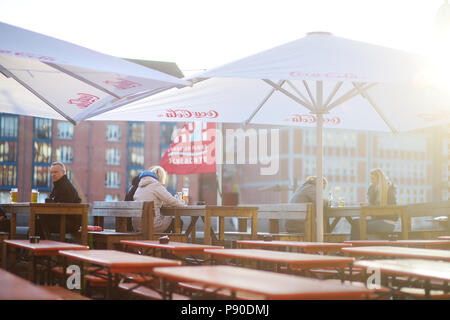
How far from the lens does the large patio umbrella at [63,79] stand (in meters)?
4.98

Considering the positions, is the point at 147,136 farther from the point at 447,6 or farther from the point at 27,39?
the point at 27,39

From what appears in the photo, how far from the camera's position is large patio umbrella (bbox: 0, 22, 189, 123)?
16.4 ft

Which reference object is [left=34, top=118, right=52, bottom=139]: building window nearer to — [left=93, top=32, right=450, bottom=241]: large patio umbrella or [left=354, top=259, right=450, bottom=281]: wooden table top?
[left=93, top=32, right=450, bottom=241]: large patio umbrella

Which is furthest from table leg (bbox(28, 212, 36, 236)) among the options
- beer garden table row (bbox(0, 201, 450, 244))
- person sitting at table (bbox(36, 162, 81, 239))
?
person sitting at table (bbox(36, 162, 81, 239))

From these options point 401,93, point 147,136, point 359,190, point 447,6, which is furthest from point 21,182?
point 401,93

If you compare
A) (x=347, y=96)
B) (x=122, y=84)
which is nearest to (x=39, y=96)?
(x=122, y=84)

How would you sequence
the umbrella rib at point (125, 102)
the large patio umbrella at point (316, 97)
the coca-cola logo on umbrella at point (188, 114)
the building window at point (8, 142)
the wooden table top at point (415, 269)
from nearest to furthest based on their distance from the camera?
the wooden table top at point (415, 269)
the large patio umbrella at point (316, 97)
the umbrella rib at point (125, 102)
the coca-cola logo on umbrella at point (188, 114)
the building window at point (8, 142)

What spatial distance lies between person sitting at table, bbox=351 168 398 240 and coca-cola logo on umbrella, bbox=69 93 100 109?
428cm

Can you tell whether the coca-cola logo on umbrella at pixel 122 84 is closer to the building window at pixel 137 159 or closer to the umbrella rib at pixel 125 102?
the umbrella rib at pixel 125 102

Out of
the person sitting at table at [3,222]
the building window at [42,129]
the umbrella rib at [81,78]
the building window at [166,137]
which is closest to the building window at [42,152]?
the building window at [42,129]

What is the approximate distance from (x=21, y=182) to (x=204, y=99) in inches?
2842

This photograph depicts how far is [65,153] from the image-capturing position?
254 feet

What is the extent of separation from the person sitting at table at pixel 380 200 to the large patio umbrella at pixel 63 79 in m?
4.08

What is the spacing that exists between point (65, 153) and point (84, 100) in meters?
72.0
